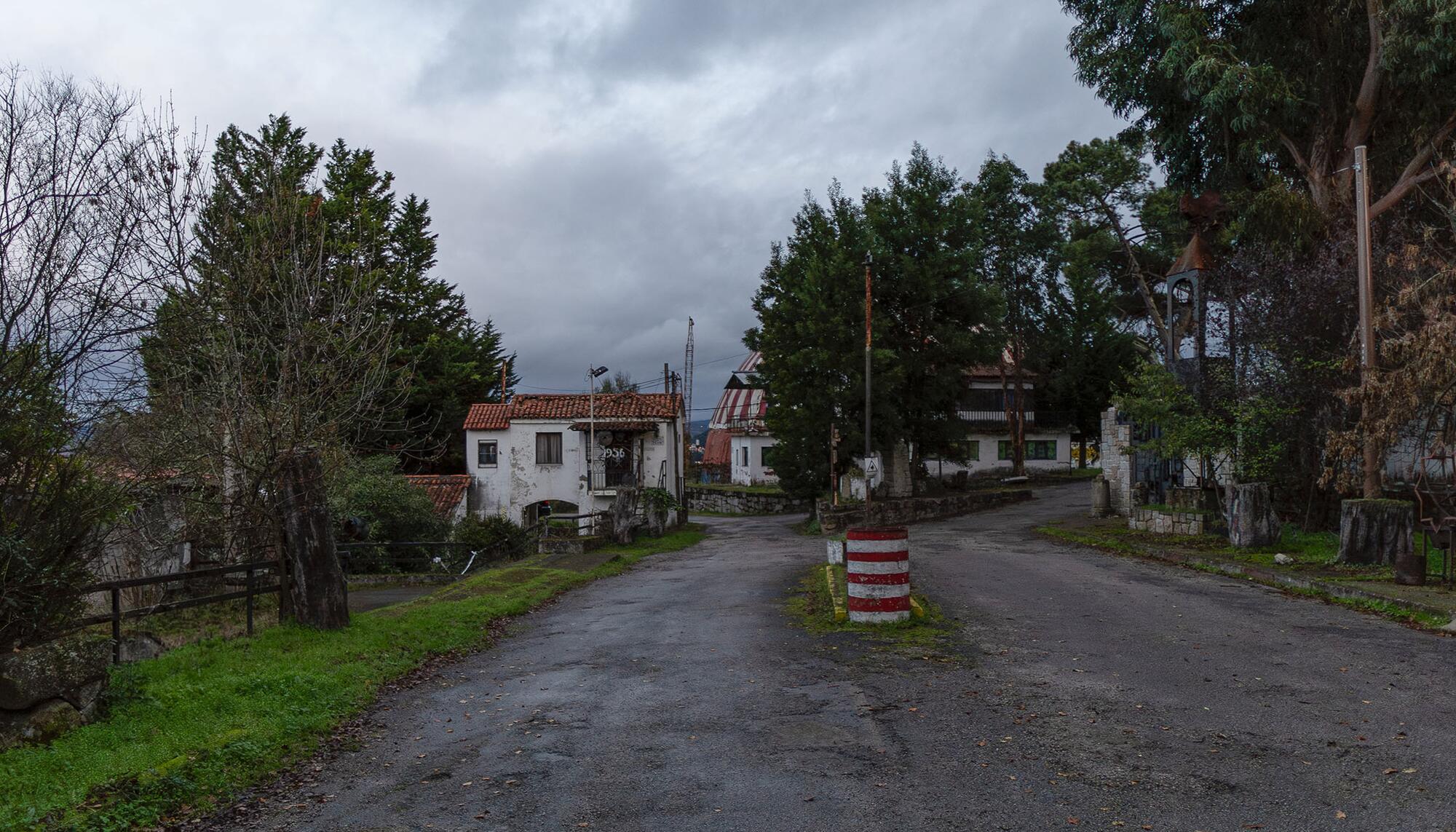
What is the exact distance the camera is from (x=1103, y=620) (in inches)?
477

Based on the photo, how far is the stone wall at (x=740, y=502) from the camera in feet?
177

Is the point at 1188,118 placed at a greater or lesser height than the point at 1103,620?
greater

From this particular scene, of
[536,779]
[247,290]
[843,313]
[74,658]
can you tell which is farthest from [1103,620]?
[843,313]

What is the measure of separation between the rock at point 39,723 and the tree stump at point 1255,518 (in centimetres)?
1921

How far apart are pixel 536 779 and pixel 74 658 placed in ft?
12.7

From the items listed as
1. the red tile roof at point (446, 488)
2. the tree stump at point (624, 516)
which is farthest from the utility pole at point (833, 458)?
the red tile roof at point (446, 488)

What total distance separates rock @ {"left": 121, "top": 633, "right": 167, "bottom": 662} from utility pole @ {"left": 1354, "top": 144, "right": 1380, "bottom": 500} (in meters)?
17.6

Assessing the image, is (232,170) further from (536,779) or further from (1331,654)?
(1331,654)

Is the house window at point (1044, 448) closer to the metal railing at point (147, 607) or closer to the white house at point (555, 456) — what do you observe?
the white house at point (555, 456)

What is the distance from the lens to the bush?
32094 mm

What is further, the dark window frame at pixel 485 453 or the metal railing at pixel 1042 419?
the metal railing at pixel 1042 419

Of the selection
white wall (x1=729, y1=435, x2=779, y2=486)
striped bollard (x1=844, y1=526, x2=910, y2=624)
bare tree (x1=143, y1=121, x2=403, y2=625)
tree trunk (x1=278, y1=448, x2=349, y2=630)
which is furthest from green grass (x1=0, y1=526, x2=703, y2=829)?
white wall (x1=729, y1=435, x2=779, y2=486)

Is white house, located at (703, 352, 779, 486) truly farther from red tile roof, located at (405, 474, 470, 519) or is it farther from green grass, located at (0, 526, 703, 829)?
A: green grass, located at (0, 526, 703, 829)

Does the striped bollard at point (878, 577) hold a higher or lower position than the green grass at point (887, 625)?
higher
